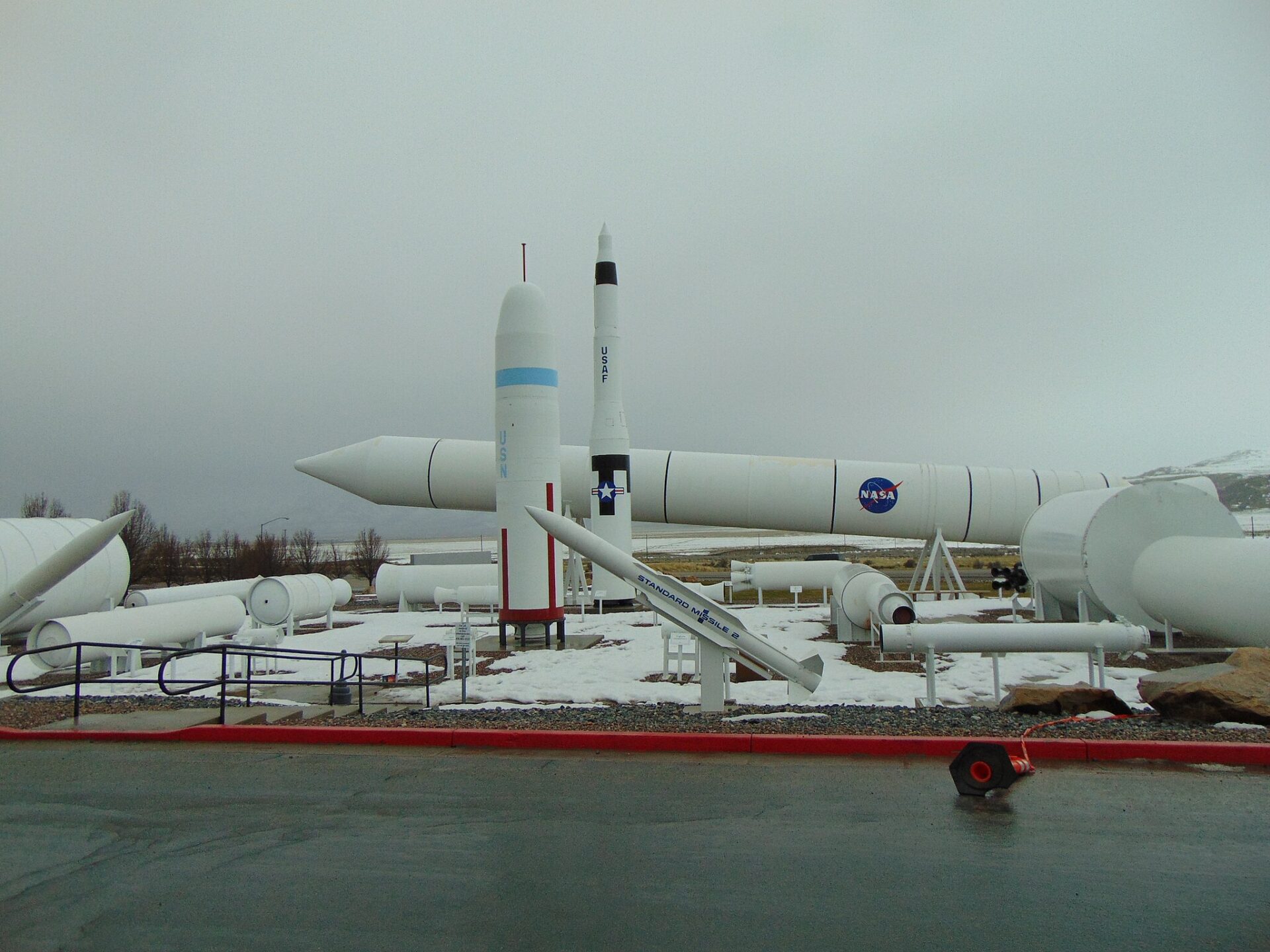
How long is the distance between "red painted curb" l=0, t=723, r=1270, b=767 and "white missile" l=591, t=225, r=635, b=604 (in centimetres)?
1077

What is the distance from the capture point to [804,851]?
4.82 metres

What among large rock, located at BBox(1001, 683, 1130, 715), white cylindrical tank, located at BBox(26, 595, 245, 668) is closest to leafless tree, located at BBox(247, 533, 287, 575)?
white cylindrical tank, located at BBox(26, 595, 245, 668)

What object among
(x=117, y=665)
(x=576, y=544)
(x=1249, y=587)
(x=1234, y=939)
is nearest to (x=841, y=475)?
(x=1249, y=587)

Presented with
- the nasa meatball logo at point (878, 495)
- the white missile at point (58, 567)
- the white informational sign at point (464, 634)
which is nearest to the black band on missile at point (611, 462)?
the nasa meatball logo at point (878, 495)

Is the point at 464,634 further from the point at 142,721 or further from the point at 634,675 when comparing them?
the point at 142,721

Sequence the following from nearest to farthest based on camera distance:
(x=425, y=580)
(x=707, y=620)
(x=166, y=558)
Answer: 1. (x=707, y=620)
2. (x=425, y=580)
3. (x=166, y=558)

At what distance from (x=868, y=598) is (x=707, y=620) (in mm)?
6577

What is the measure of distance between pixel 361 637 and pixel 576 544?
929 cm

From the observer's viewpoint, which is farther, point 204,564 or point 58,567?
point 204,564

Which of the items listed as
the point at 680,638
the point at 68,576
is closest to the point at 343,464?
the point at 68,576

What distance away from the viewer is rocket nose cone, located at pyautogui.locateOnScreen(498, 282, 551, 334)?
50.6 feet

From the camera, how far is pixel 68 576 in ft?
55.5

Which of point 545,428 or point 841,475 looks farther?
point 841,475

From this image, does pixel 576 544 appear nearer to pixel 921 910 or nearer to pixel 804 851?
pixel 804 851
